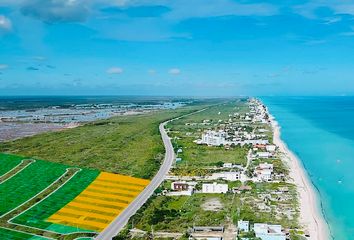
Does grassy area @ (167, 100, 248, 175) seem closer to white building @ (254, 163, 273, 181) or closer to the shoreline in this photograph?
white building @ (254, 163, 273, 181)

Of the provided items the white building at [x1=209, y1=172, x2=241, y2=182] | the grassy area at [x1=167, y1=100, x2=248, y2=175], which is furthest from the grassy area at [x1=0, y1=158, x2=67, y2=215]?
the white building at [x1=209, y1=172, x2=241, y2=182]

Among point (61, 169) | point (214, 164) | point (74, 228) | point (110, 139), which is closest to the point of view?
point (74, 228)

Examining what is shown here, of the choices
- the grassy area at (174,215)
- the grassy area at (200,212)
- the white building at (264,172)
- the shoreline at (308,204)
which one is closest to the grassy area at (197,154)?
the white building at (264,172)

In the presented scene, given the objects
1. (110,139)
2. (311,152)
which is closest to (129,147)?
(110,139)

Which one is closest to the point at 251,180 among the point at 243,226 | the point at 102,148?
the point at 243,226

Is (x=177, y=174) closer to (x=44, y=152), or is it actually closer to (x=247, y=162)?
(x=247, y=162)

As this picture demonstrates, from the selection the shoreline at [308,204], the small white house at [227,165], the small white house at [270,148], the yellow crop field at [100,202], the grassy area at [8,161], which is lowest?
the shoreline at [308,204]

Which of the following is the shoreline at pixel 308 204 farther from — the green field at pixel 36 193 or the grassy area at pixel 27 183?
the grassy area at pixel 27 183
